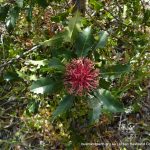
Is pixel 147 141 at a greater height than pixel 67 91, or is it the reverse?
pixel 67 91

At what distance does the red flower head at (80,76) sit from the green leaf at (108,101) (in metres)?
0.05

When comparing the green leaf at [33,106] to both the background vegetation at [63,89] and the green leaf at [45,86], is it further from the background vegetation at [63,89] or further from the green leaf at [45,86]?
the green leaf at [45,86]

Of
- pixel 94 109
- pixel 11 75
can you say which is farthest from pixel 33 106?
pixel 94 109

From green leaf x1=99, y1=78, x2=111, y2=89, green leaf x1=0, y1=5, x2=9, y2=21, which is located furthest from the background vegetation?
green leaf x1=99, y1=78, x2=111, y2=89

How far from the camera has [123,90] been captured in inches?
84.4

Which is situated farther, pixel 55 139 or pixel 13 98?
pixel 13 98

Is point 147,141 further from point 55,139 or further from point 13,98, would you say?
point 13,98

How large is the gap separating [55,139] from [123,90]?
52cm

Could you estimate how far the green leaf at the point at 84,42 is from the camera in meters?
1.69

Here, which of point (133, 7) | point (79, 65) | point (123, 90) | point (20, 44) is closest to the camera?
point (79, 65)

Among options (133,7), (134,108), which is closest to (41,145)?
(134,108)

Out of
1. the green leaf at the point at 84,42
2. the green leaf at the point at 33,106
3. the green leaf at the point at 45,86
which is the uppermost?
the green leaf at the point at 84,42

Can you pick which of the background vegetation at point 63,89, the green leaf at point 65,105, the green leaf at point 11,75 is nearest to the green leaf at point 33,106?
the background vegetation at point 63,89

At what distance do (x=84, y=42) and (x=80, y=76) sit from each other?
0.61 feet
